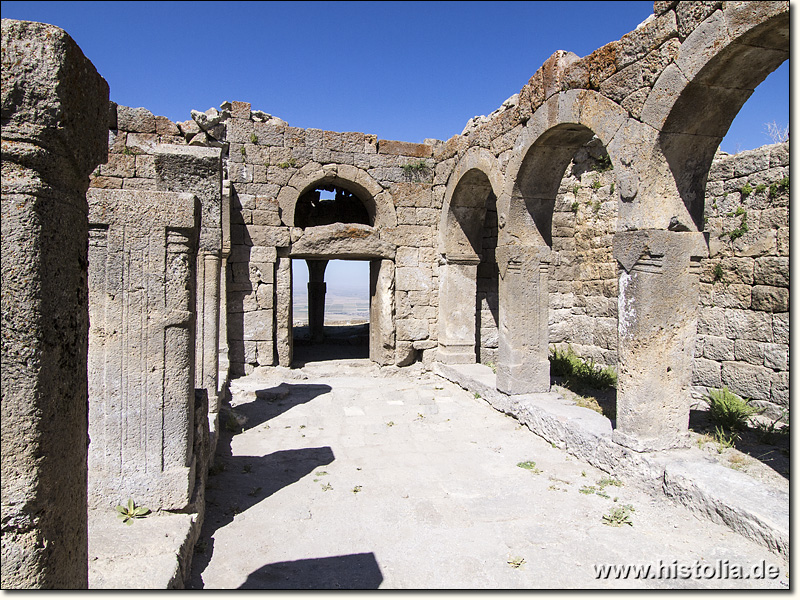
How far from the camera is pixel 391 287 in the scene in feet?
30.2

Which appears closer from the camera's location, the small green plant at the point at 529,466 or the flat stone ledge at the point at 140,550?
the flat stone ledge at the point at 140,550

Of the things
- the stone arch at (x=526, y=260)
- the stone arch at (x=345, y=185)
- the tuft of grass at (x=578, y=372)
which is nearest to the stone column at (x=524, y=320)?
the stone arch at (x=526, y=260)

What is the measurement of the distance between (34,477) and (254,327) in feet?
24.3

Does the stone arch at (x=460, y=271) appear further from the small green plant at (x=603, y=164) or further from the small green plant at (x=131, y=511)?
the small green plant at (x=131, y=511)

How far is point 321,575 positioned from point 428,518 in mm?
1012

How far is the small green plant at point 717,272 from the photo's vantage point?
6523 millimetres

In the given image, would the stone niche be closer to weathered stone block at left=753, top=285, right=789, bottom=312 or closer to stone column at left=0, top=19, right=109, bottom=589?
stone column at left=0, top=19, right=109, bottom=589

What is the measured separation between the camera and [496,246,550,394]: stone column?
21.2 feet

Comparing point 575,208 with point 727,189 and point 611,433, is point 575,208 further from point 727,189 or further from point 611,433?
point 611,433

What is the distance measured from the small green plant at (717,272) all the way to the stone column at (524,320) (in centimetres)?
208

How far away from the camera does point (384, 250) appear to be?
9.05 metres

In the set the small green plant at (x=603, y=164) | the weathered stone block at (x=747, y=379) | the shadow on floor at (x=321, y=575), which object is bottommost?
the shadow on floor at (x=321, y=575)

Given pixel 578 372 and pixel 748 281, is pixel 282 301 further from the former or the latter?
pixel 748 281

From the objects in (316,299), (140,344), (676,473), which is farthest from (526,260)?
(316,299)
